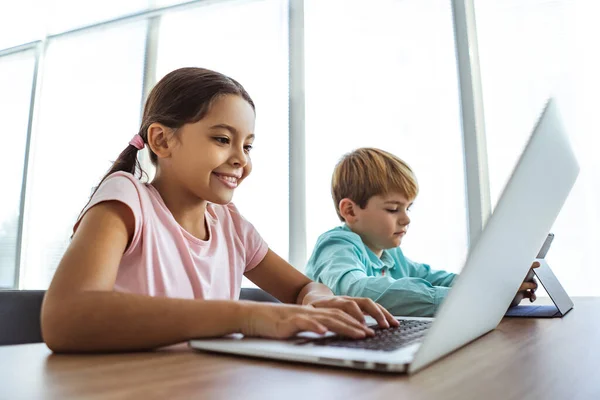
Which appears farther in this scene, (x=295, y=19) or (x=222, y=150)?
(x=295, y=19)

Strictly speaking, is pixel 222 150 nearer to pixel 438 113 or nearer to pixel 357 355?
pixel 357 355

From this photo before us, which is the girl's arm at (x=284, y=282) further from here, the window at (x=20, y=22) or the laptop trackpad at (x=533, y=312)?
the window at (x=20, y=22)

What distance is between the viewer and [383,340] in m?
0.48

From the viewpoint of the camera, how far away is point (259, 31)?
2.91m

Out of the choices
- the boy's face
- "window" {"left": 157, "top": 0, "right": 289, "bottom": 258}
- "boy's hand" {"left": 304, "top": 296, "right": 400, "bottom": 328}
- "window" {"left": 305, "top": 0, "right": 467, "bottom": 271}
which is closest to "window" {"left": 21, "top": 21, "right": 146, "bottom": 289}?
"window" {"left": 157, "top": 0, "right": 289, "bottom": 258}

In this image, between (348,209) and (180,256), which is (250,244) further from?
(348,209)

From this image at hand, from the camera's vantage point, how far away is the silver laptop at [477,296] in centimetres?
36

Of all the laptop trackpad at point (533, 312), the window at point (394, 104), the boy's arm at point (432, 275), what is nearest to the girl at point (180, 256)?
the laptop trackpad at point (533, 312)

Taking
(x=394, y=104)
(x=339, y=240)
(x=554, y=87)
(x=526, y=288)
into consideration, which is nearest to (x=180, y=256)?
(x=339, y=240)

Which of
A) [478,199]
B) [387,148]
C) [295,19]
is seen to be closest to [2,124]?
[295,19]

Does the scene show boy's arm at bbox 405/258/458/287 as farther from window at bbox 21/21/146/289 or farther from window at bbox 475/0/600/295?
window at bbox 21/21/146/289

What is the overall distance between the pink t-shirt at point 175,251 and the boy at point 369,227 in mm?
206

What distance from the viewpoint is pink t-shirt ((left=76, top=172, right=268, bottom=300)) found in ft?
2.64

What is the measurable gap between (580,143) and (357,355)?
2048 millimetres
